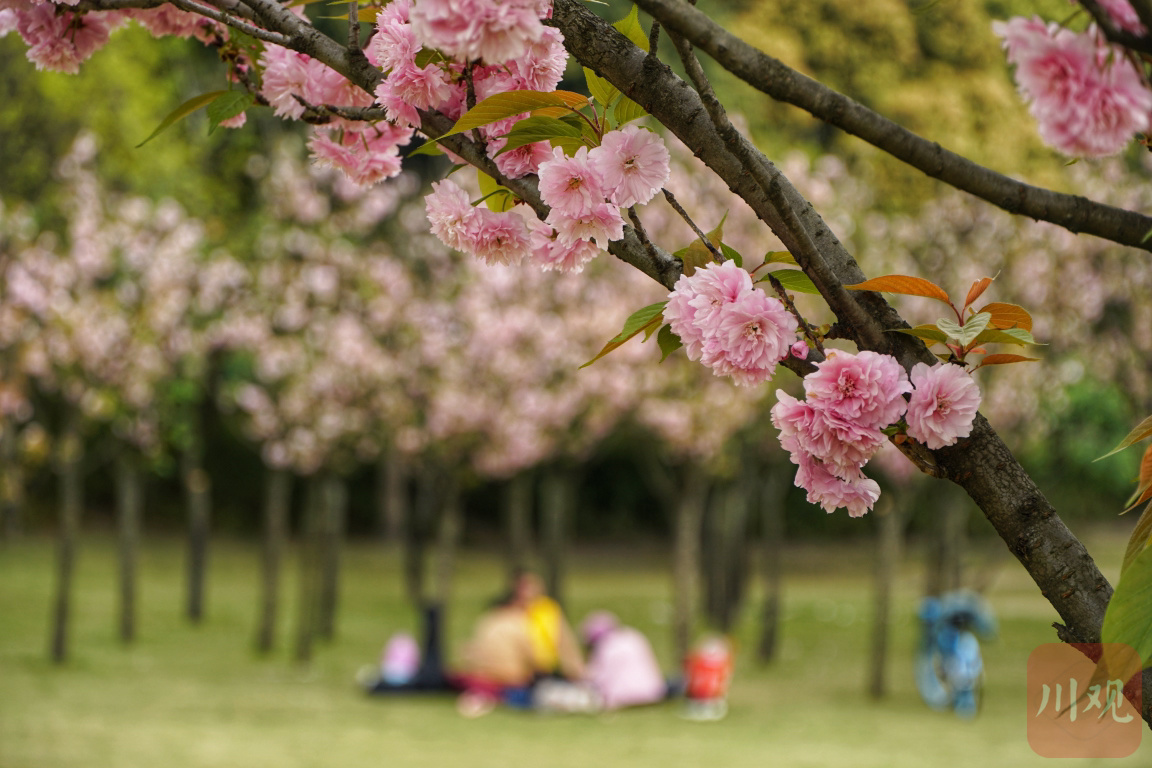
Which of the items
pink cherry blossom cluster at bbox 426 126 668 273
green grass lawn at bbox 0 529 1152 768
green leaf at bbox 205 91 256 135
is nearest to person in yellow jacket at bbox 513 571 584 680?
green grass lawn at bbox 0 529 1152 768

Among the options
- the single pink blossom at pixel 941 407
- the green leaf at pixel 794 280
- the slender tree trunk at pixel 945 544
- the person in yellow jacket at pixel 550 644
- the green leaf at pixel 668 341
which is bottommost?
the person in yellow jacket at pixel 550 644

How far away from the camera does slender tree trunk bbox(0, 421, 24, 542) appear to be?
447 inches

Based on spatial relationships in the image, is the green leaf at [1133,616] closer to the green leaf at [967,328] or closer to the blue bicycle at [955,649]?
the green leaf at [967,328]

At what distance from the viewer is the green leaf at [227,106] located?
1.89m

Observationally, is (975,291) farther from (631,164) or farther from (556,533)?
(556,533)

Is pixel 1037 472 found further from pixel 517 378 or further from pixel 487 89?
pixel 487 89

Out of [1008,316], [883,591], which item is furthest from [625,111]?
[883,591]

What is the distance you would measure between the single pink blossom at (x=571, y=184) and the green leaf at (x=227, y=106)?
65cm

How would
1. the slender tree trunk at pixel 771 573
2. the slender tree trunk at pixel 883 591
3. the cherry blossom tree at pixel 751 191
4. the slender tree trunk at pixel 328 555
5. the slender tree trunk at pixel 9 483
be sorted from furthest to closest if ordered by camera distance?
the slender tree trunk at pixel 771 573
the slender tree trunk at pixel 328 555
the slender tree trunk at pixel 883 591
the slender tree trunk at pixel 9 483
the cherry blossom tree at pixel 751 191

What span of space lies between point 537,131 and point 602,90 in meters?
0.13

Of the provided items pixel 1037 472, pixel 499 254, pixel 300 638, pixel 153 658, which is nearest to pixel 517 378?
pixel 300 638

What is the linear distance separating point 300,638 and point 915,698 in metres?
7.29

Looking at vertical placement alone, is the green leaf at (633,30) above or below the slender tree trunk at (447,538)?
above

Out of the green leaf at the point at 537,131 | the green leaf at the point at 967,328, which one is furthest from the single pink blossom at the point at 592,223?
the green leaf at the point at 967,328
